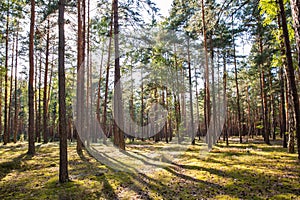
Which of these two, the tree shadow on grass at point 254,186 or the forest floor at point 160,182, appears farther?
the forest floor at point 160,182

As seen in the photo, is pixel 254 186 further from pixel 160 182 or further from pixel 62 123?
pixel 62 123

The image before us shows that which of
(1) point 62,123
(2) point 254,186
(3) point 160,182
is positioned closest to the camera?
(2) point 254,186

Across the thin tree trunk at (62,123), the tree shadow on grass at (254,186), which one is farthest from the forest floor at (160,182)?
the thin tree trunk at (62,123)

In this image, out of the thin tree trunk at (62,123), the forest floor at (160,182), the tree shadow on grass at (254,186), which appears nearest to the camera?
the tree shadow on grass at (254,186)

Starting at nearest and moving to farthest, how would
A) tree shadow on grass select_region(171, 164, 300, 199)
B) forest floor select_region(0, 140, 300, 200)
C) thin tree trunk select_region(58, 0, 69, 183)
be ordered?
tree shadow on grass select_region(171, 164, 300, 199)
forest floor select_region(0, 140, 300, 200)
thin tree trunk select_region(58, 0, 69, 183)

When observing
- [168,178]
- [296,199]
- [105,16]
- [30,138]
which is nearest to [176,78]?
[105,16]

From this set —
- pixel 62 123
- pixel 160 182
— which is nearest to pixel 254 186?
pixel 160 182

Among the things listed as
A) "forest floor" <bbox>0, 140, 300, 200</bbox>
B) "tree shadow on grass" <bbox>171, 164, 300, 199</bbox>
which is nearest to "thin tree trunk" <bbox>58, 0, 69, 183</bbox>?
"forest floor" <bbox>0, 140, 300, 200</bbox>

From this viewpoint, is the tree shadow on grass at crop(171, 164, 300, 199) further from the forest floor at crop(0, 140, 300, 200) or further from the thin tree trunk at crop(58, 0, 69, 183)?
the thin tree trunk at crop(58, 0, 69, 183)

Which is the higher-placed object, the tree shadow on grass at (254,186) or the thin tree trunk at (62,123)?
the thin tree trunk at (62,123)

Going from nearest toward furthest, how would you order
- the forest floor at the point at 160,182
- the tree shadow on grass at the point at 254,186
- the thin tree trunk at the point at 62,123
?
the tree shadow on grass at the point at 254,186
the forest floor at the point at 160,182
the thin tree trunk at the point at 62,123

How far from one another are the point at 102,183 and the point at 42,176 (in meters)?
2.59

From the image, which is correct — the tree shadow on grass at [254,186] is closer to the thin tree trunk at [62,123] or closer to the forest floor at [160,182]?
the forest floor at [160,182]

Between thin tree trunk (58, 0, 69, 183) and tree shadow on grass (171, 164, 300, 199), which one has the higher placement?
thin tree trunk (58, 0, 69, 183)
